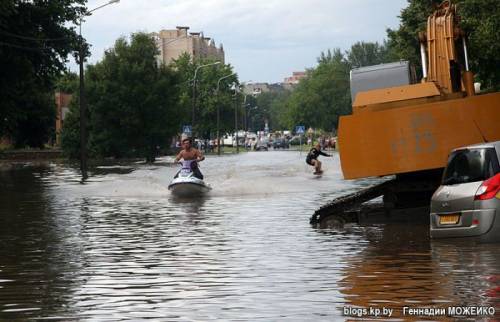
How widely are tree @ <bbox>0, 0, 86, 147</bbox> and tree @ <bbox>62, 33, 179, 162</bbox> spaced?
24.8 m

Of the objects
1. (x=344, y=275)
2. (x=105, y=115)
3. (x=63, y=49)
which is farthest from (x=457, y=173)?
(x=105, y=115)

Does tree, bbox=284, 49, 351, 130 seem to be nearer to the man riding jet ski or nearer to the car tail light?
the man riding jet ski

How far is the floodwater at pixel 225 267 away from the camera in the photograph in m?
10.1

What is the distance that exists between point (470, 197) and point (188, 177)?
16383 mm

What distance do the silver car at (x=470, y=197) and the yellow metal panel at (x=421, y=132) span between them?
159 cm

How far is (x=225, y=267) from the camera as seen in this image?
44.2 ft

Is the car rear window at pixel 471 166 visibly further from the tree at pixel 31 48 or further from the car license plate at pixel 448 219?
the tree at pixel 31 48

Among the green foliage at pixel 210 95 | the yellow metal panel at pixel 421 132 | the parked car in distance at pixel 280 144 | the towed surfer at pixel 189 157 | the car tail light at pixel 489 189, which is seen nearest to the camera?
the car tail light at pixel 489 189

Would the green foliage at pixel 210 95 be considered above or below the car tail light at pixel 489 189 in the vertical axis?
above

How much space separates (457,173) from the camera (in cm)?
1566

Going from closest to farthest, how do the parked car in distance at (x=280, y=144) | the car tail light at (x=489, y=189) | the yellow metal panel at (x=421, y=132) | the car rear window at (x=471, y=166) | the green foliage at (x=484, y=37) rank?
the car tail light at (x=489, y=189), the car rear window at (x=471, y=166), the yellow metal panel at (x=421, y=132), the green foliage at (x=484, y=37), the parked car in distance at (x=280, y=144)

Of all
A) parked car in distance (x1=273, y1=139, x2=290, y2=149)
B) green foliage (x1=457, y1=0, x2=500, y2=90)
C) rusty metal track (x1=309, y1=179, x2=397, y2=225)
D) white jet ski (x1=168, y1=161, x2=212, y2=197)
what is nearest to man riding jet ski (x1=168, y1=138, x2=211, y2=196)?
white jet ski (x1=168, y1=161, x2=212, y2=197)

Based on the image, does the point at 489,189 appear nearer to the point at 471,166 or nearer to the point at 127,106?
the point at 471,166

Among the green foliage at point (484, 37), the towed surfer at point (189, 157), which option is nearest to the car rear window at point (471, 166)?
the towed surfer at point (189, 157)
